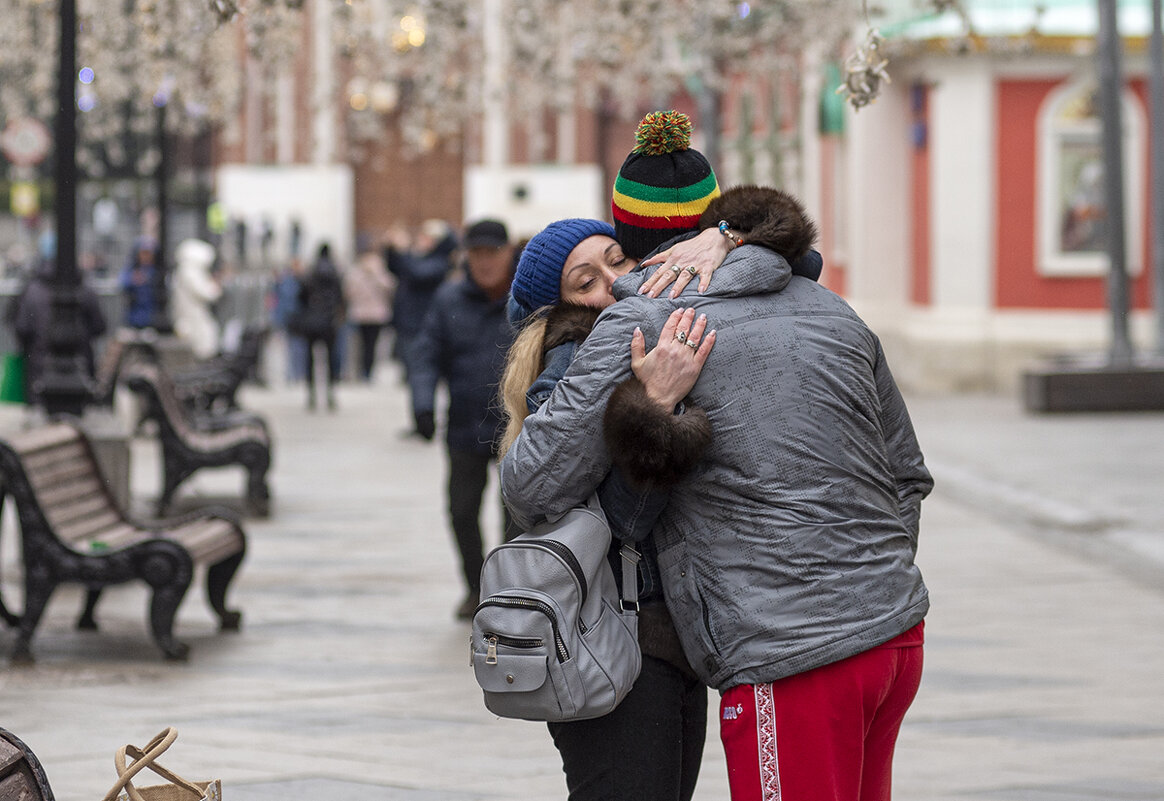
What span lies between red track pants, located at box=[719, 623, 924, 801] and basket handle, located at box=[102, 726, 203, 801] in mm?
1025

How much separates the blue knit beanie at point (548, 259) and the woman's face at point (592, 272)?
0.01 meters

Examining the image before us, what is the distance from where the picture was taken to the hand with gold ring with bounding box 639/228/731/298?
328cm

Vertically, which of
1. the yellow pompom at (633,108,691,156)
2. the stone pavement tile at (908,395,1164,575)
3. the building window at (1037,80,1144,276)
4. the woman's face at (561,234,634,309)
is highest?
the building window at (1037,80,1144,276)

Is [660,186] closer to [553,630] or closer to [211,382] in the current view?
[553,630]

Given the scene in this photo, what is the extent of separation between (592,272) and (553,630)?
719 mm

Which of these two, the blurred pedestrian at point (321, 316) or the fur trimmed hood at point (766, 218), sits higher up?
the fur trimmed hood at point (766, 218)

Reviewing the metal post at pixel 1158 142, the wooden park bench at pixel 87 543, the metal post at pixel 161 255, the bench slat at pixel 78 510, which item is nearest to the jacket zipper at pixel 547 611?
the wooden park bench at pixel 87 543

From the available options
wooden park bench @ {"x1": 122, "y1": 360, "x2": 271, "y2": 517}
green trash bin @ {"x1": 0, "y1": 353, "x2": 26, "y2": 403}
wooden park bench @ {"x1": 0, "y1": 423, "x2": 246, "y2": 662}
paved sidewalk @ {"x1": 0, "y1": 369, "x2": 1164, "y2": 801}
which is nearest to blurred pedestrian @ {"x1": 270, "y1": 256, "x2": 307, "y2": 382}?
green trash bin @ {"x1": 0, "y1": 353, "x2": 26, "y2": 403}

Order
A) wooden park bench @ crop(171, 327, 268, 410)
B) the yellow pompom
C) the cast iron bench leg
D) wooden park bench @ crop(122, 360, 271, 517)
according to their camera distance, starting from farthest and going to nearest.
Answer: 1. wooden park bench @ crop(171, 327, 268, 410)
2. wooden park bench @ crop(122, 360, 271, 517)
3. the cast iron bench leg
4. the yellow pompom

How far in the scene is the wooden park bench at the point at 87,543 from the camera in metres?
7.49

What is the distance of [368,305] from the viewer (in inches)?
1029

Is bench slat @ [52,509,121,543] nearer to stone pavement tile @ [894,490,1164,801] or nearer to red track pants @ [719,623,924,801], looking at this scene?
stone pavement tile @ [894,490,1164,801]

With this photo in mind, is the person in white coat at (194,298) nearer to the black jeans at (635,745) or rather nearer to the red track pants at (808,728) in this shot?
the black jeans at (635,745)

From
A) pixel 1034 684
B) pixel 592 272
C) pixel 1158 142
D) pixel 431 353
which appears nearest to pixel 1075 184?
pixel 1158 142
